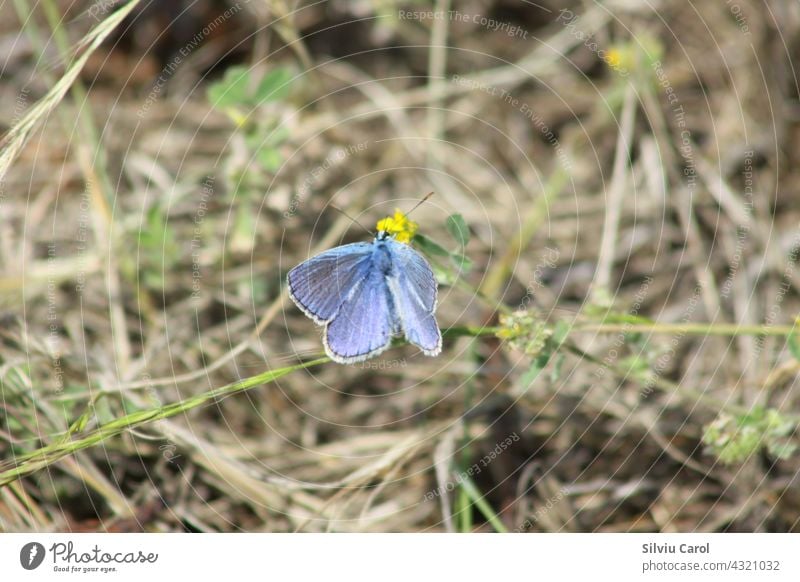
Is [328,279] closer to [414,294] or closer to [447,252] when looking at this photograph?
[414,294]

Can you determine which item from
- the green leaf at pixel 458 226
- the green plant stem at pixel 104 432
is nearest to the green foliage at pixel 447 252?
the green leaf at pixel 458 226

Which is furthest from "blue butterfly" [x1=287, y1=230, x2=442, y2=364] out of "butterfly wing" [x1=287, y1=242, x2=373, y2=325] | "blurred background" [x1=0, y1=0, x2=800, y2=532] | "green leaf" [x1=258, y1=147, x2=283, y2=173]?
"green leaf" [x1=258, y1=147, x2=283, y2=173]

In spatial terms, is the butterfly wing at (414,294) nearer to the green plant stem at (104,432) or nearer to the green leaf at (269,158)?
the green plant stem at (104,432)

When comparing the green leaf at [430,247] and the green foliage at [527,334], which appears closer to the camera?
the green foliage at [527,334]

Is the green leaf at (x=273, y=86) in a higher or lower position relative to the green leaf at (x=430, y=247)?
higher

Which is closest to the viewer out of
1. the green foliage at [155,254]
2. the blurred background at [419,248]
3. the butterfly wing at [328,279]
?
the butterfly wing at [328,279]

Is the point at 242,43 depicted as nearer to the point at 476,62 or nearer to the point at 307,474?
the point at 476,62

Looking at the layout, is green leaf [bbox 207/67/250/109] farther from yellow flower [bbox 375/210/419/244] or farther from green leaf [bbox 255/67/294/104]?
yellow flower [bbox 375/210/419/244]
